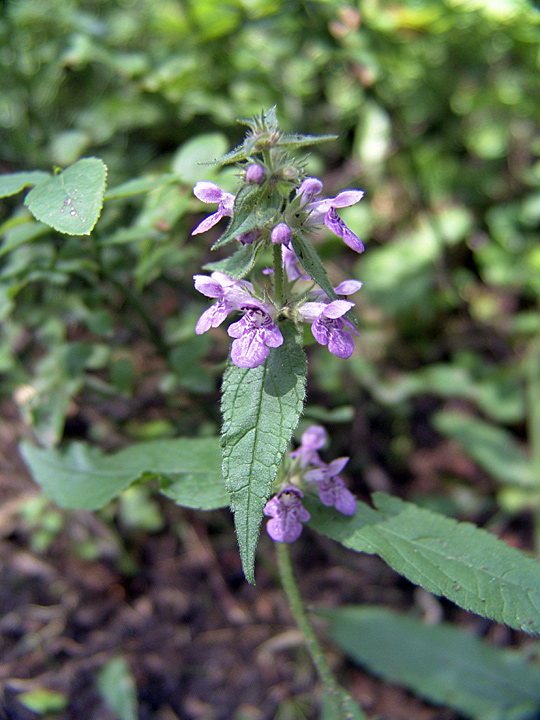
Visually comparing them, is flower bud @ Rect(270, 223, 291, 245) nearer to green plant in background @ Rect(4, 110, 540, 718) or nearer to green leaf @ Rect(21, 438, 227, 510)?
green plant in background @ Rect(4, 110, 540, 718)

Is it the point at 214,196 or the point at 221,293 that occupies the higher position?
the point at 214,196

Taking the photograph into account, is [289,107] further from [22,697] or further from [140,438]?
[22,697]

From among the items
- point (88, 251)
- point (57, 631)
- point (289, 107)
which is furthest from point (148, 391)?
point (289, 107)

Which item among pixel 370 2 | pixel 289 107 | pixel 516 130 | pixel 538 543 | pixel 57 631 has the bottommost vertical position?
pixel 538 543

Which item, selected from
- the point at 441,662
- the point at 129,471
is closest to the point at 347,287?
the point at 129,471

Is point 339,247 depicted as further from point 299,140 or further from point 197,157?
point 299,140
